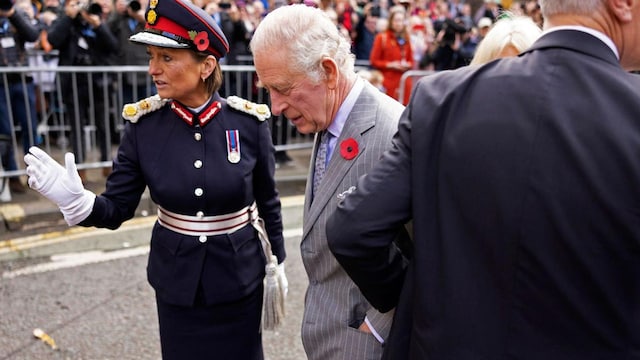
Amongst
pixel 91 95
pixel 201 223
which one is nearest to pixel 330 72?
pixel 201 223

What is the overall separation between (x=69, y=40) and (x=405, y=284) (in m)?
5.84

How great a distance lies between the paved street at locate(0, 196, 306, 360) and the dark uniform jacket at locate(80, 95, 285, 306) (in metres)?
1.18

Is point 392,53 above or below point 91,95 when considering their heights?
above

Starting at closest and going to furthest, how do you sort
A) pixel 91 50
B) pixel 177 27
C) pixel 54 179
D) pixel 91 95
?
pixel 54 179 → pixel 177 27 → pixel 91 95 → pixel 91 50

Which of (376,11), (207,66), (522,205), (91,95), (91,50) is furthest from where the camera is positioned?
(376,11)

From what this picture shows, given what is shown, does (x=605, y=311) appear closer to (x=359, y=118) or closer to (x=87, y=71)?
(x=359, y=118)

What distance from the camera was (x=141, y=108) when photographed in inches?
102

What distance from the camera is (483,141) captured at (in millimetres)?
1229

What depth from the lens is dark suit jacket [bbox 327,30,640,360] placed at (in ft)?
3.84

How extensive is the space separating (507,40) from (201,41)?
126cm

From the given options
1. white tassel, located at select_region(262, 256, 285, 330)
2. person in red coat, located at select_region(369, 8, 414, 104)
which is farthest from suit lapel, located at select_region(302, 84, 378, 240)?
person in red coat, located at select_region(369, 8, 414, 104)

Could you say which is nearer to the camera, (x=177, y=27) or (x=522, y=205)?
(x=522, y=205)

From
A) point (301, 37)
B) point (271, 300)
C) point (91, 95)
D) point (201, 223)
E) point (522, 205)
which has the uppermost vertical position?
point (301, 37)

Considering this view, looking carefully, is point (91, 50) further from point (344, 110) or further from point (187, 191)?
point (344, 110)
